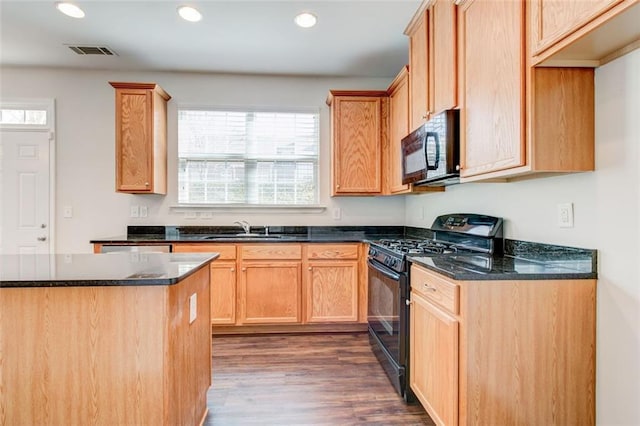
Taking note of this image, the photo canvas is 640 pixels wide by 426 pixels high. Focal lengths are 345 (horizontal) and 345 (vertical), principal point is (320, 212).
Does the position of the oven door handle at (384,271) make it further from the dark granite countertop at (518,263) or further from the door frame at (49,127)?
the door frame at (49,127)

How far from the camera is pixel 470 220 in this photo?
2400 millimetres

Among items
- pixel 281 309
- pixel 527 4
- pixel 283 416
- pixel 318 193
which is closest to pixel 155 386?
pixel 283 416

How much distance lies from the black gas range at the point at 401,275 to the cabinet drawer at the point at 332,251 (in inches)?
18.3

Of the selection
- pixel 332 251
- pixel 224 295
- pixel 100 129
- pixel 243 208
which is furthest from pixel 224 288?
pixel 100 129

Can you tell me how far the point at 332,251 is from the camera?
327 centimetres

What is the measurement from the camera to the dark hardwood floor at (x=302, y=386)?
1.96 metres

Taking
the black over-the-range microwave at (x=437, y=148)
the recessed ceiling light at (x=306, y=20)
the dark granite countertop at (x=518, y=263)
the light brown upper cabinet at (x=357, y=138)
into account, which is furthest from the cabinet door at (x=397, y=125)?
the recessed ceiling light at (x=306, y=20)

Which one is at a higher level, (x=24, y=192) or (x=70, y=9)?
(x=70, y=9)

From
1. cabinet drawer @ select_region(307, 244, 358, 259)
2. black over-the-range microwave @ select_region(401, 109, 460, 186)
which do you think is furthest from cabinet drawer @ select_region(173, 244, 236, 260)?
black over-the-range microwave @ select_region(401, 109, 460, 186)

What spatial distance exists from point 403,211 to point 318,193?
0.99 meters

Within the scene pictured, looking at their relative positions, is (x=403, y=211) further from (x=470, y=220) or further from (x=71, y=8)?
(x=71, y=8)

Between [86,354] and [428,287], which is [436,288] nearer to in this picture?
[428,287]

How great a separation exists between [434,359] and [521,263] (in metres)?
0.66

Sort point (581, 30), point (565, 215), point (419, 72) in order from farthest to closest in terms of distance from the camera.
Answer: point (419, 72), point (565, 215), point (581, 30)
